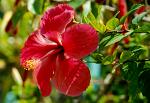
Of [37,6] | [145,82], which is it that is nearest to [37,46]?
[145,82]

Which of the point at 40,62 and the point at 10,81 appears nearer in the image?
the point at 40,62

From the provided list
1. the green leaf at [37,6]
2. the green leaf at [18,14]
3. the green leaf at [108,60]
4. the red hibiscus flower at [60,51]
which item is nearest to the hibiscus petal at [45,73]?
the red hibiscus flower at [60,51]

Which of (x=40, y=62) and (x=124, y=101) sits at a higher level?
(x=40, y=62)

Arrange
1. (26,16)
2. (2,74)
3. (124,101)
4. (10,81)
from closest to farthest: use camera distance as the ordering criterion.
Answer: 1. (26,16)
2. (124,101)
3. (10,81)
4. (2,74)

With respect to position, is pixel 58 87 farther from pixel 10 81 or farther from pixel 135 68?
pixel 10 81

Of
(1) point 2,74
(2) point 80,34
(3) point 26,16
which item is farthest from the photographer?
(1) point 2,74

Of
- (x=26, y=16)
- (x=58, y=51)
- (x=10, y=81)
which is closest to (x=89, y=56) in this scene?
(x=58, y=51)

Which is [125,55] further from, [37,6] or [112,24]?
[37,6]

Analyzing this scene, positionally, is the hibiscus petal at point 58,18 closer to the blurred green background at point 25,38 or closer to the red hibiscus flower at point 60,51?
the red hibiscus flower at point 60,51
